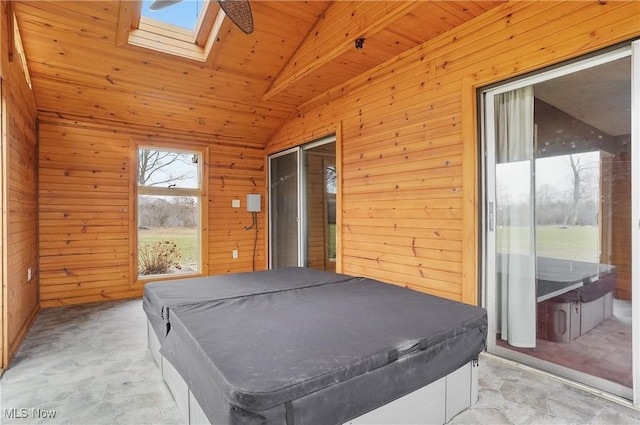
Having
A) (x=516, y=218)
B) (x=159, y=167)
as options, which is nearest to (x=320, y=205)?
(x=159, y=167)

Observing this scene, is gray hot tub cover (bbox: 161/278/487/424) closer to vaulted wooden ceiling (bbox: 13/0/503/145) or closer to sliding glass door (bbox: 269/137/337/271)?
vaulted wooden ceiling (bbox: 13/0/503/145)

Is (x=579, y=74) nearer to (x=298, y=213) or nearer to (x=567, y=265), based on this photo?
(x=567, y=265)

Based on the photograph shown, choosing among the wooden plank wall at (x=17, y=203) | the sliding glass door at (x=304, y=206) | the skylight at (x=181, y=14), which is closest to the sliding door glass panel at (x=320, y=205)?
the sliding glass door at (x=304, y=206)

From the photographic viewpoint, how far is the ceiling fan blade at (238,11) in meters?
2.09

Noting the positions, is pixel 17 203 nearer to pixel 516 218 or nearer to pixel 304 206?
pixel 304 206

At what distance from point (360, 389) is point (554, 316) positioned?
1.88 metres

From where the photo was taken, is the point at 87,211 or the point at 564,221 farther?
the point at 87,211

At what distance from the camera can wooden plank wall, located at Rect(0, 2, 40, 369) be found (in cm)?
233

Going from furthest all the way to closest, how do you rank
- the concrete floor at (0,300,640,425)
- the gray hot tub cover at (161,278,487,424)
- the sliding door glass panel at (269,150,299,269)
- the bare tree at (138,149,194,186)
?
the sliding door glass panel at (269,150,299,269), the bare tree at (138,149,194,186), the concrete floor at (0,300,640,425), the gray hot tub cover at (161,278,487,424)

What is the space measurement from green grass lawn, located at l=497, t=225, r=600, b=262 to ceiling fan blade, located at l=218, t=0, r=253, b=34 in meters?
2.34

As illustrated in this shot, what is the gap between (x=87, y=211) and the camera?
167 inches

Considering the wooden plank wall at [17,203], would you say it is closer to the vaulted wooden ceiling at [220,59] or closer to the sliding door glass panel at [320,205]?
the vaulted wooden ceiling at [220,59]

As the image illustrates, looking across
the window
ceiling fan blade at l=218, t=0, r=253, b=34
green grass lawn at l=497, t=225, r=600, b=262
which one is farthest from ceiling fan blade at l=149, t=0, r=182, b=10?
green grass lawn at l=497, t=225, r=600, b=262

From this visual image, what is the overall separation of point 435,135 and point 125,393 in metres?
2.85
